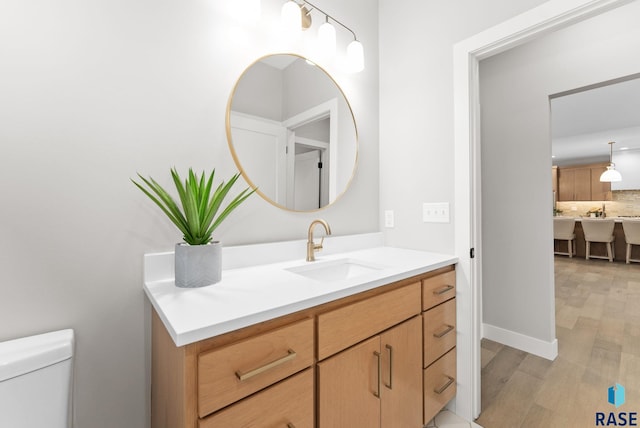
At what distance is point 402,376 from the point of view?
1.10 metres

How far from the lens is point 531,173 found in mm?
2121

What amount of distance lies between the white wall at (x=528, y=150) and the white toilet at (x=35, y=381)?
2.70 meters

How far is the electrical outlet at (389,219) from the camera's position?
70.6 inches

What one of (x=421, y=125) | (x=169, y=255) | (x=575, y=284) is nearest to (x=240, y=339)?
(x=169, y=255)

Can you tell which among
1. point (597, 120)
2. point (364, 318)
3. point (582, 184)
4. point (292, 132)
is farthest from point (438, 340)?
point (582, 184)

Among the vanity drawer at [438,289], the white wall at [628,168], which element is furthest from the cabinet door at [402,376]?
the white wall at [628,168]

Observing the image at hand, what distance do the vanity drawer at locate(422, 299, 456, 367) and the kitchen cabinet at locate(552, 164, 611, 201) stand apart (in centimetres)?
853

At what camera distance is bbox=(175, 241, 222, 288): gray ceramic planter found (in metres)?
0.93

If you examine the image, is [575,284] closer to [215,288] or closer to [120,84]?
[215,288]

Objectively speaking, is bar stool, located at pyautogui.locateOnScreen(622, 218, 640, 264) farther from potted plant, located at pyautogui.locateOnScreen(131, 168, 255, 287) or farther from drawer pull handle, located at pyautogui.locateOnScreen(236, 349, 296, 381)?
potted plant, located at pyautogui.locateOnScreen(131, 168, 255, 287)

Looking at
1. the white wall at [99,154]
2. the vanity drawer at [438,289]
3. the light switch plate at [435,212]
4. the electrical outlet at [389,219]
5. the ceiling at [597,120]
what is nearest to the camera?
the white wall at [99,154]

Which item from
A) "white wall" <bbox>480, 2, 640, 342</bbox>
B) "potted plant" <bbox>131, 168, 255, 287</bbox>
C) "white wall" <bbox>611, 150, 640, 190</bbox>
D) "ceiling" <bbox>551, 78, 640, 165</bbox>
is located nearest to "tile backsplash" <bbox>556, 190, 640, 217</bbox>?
"white wall" <bbox>611, 150, 640, 190</bbox>

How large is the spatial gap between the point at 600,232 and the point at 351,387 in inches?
279

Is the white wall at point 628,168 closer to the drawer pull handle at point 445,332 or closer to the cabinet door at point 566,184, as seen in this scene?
the cabinet door at point 566,184
